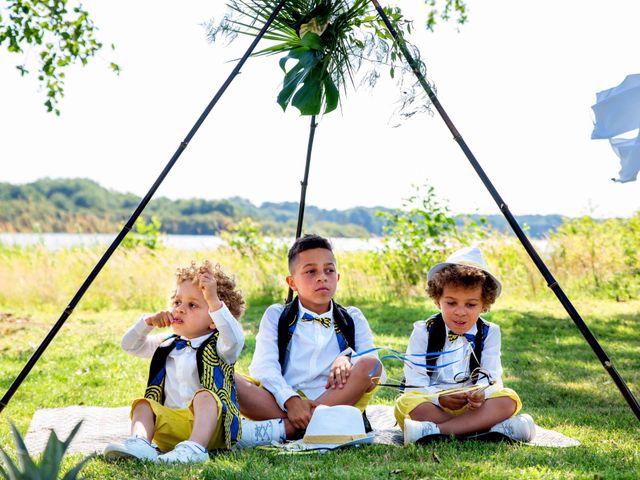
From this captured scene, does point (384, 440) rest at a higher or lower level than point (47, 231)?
lower

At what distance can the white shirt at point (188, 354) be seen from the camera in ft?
11.9

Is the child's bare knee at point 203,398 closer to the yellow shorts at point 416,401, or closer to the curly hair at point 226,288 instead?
the curly hair at point 226,288

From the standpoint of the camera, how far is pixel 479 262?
409 cm

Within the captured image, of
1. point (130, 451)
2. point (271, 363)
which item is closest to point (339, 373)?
point (271, 363)

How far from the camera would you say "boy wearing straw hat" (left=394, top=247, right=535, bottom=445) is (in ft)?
12.4

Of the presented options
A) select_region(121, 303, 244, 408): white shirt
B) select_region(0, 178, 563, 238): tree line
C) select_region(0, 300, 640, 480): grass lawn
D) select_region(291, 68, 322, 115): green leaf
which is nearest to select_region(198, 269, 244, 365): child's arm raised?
select_region(121, 303, 244, 408): white shirt

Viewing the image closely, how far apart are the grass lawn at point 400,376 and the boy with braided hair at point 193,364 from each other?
0.23 meters

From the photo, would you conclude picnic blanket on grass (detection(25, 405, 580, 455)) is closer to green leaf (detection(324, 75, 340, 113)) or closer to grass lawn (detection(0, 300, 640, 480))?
grass lawn (detection(0, 300, 640, 480))

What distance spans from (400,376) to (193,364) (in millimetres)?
2918

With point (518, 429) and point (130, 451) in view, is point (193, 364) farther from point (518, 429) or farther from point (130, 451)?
point (518, 429)

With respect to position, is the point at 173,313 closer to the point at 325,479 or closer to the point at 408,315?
the point at 325,479

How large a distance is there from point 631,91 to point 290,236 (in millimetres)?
8682

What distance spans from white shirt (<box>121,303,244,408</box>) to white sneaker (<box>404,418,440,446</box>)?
905 millimetres

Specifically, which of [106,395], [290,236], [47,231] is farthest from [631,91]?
[47,231]
